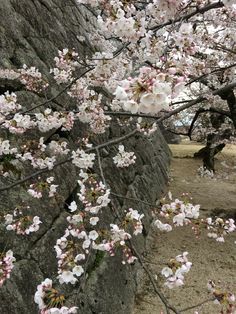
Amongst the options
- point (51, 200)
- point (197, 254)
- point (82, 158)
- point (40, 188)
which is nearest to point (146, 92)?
point (40, 188)

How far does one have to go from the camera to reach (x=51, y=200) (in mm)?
5391

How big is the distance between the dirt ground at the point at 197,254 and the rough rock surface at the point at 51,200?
378 millimetres

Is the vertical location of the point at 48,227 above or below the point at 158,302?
above

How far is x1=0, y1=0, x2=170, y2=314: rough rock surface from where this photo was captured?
4.38 meters

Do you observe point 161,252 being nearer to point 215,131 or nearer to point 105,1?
point 105,1

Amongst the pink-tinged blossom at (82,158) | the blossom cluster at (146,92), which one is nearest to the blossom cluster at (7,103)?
the pink-tinged blossom at (82,158)

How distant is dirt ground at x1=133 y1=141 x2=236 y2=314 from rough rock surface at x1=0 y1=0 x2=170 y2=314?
378mm

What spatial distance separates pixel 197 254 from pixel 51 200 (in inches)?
168

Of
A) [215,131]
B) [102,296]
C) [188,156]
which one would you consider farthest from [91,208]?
[188,156]

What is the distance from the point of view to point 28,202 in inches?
195

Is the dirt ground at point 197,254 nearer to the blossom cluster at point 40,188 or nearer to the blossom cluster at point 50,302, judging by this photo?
the blossom cluster at point 50,302

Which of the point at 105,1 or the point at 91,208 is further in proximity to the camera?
the point at 105,1

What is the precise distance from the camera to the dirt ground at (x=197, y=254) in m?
6.56

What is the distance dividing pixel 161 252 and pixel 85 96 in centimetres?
428
